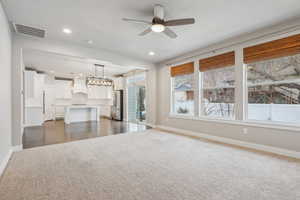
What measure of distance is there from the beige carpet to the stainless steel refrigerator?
506 centimetres

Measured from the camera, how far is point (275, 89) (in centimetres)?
338

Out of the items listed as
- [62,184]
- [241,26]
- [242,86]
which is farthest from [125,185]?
[241,26]

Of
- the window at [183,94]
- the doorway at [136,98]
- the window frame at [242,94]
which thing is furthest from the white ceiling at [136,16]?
the doorway at [136,98]

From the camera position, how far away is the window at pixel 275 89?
3.11 m

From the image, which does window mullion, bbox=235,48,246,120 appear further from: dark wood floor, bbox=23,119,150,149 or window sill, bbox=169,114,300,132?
dark wood floor, bbox=23,119,150,149

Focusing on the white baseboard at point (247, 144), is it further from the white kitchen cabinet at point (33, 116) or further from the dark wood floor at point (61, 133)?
the white kitchen cabinet at point (33, 116)

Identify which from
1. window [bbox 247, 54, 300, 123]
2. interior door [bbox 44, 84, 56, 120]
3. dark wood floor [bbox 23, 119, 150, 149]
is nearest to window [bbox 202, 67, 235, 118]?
window [bbox 247, 54, 300, 123]

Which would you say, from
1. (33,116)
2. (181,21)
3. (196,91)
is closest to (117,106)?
(33,116)

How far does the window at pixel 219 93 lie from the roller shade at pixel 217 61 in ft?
0.52

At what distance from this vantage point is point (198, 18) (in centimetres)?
289

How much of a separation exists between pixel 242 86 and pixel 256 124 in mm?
1004

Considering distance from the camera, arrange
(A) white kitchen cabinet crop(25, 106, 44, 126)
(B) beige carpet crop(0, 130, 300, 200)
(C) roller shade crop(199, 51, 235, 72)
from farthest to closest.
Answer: (A) white kitchen cabinet crop(25, 106, 44, 126) < (C) roller shade crop(199, 51, 235, 72) < (B) beige carpet crop(0, 130, 300, 200)

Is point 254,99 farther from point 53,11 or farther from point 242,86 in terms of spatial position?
point 53,11

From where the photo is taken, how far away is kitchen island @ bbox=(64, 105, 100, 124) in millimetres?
7359
